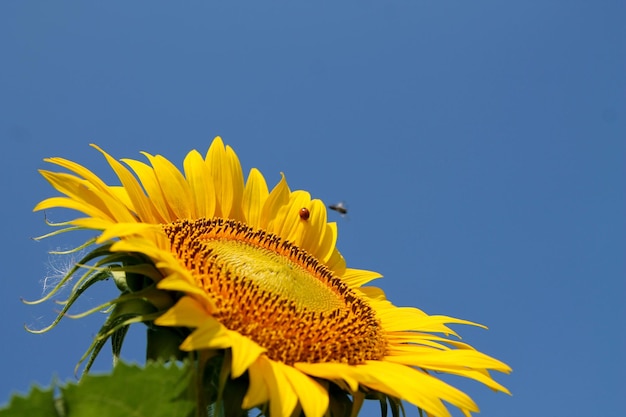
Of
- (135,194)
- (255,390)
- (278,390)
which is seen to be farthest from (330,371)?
(135,194)

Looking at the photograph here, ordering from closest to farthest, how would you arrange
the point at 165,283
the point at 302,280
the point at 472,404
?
the point at 165,283 < the point at 472,404 < the point at 302,280

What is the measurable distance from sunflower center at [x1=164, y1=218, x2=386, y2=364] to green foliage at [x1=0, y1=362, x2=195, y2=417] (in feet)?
2.57

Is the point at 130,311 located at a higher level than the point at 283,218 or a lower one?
lower

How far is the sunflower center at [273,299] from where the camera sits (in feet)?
10.2

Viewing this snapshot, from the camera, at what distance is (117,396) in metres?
2.09

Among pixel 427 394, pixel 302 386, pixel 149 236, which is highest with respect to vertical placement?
pixel 149 236

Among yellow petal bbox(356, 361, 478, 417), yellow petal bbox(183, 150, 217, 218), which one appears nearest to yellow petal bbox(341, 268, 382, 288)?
yellow petal bbox(183, 150, 217, 218)

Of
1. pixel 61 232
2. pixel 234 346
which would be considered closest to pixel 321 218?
pixel 61 232

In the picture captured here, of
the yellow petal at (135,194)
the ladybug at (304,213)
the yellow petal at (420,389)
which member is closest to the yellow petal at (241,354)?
the yellow petal at (420,389)

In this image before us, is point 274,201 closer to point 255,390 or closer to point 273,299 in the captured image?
point 273,299

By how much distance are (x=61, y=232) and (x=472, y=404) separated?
6.75ft

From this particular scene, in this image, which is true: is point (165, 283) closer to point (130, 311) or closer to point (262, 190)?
point (130, 311)

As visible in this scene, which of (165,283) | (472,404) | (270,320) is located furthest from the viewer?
(270,320)

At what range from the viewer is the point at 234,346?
2.59m
